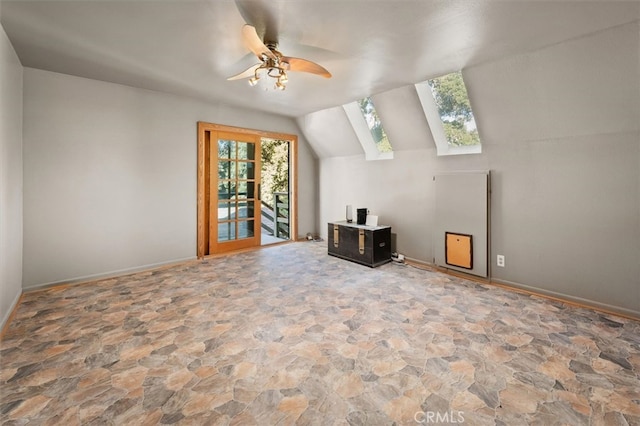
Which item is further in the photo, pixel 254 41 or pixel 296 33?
pixel 296 33

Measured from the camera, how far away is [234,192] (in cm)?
490

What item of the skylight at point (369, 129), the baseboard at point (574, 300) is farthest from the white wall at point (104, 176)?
the baseboard at point (574, 300)

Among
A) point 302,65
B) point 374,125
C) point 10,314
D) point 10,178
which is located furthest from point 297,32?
point 10,314

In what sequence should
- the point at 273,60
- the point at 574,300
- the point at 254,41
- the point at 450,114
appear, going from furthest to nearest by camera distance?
the point at 450,114
the point at 574,300
the point at 273,60
the point at 254,41

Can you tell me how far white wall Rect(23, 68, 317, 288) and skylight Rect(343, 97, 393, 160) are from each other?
2130 millimetres

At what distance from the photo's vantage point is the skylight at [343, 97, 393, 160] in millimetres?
4664

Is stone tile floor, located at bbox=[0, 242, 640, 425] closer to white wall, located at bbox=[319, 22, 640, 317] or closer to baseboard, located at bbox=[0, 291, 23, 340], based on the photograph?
baseboard, located at bbox=[0, 291, 23, 340]

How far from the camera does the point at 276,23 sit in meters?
2.20

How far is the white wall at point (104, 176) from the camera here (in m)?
3.16

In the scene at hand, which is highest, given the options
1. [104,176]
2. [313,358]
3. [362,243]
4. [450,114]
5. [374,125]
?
[374,125]

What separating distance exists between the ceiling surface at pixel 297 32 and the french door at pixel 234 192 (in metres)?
1.45

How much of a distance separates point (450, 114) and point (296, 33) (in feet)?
7.87

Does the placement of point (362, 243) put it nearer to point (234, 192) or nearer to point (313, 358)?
point (234, 192)

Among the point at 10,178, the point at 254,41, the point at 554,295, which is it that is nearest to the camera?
the point at 254,41
